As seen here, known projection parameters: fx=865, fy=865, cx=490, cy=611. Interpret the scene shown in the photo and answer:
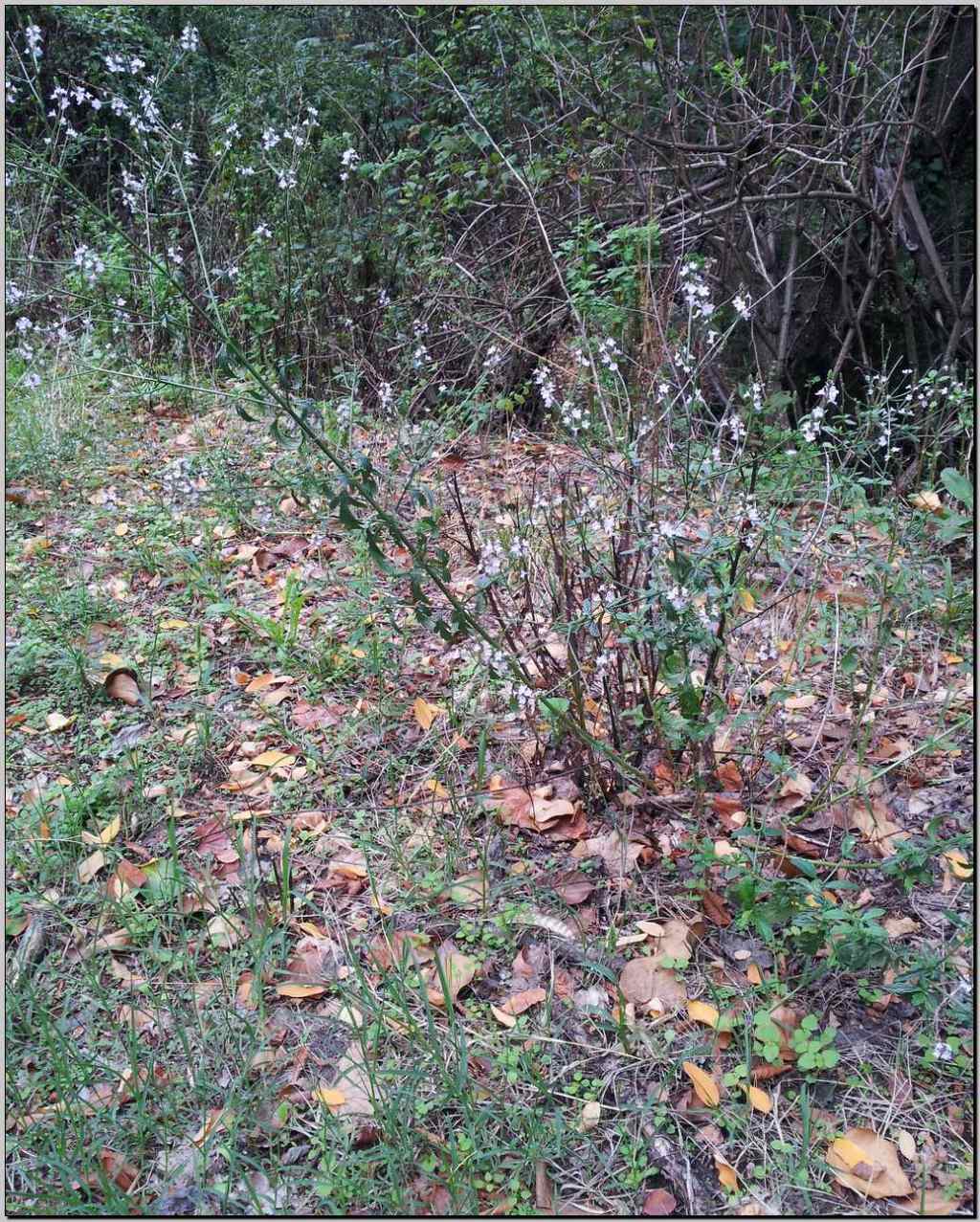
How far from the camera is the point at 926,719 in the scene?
2432 millimetres

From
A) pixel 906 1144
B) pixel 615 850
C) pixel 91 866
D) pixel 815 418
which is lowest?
pixel 906 1144

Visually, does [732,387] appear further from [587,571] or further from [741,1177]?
[741,1177]

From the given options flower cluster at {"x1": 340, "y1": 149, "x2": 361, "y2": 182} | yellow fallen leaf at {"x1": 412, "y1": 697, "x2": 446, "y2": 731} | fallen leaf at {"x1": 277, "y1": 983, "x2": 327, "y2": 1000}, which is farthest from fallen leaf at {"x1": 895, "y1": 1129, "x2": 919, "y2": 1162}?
flower cluster at {"x1": 340, "y1": 149, "x2": 361, "y2": 182}

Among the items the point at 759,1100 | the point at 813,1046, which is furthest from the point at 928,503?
the point at 759,1100

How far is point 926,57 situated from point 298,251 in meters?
3.36

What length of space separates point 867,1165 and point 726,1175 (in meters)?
0.25

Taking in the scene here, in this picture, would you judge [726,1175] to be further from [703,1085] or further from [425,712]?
[425,712]

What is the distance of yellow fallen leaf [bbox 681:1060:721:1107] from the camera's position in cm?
163

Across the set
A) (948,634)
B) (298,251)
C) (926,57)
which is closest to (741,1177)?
(948,634)

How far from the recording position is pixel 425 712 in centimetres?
258

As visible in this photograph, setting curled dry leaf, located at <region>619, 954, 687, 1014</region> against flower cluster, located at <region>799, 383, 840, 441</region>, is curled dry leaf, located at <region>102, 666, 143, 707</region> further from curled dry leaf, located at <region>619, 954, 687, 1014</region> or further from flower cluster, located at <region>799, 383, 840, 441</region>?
flower cluster, located at <region>799, 383, 840, 441</region>

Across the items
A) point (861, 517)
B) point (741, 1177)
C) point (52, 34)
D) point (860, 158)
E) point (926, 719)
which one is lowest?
point (741, 1177)

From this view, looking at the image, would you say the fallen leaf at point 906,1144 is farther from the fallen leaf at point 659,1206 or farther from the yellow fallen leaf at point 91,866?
the yellow fallen leaf at point 91,866

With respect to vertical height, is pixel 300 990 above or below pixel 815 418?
below
